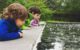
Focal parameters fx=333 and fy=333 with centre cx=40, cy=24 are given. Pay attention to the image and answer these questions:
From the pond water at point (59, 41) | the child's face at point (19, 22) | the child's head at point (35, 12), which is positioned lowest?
the pond water at point (59, 41)

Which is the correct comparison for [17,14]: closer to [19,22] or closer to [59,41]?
[19,22]

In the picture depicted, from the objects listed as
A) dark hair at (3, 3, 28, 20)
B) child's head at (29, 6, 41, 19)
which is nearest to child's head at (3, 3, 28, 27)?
dark hair at (3, 3, 28, 20)

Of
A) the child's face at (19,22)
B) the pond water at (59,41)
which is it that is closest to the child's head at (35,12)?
the pond water at (59,41)

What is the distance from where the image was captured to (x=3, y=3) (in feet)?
53.1

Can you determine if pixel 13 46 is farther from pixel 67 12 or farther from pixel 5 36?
pixel 67 12

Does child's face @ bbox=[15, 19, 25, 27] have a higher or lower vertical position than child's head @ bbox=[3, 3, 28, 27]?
lower

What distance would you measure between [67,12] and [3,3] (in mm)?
22096

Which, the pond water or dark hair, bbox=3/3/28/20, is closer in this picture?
dark hair, bbox=3/3/28/20

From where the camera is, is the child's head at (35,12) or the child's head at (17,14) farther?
the child's head at (35,12)

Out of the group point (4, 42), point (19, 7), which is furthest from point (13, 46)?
point (19, 7)

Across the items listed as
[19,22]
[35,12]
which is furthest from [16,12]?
[35,12]

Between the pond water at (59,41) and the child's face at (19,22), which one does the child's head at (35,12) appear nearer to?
the pond water at (59,41)

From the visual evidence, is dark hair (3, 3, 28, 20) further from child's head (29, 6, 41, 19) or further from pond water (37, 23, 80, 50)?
child's head (29, 6, 41, 19)

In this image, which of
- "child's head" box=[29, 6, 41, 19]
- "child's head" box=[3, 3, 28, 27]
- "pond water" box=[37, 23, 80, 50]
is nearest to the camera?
"child's head" box=[3, 3, 28, 27]
